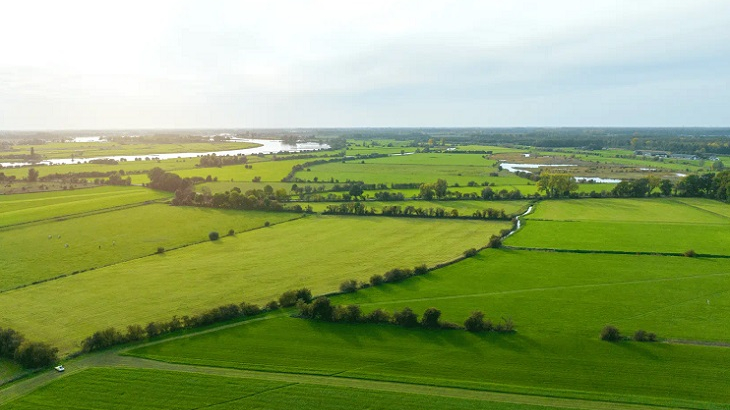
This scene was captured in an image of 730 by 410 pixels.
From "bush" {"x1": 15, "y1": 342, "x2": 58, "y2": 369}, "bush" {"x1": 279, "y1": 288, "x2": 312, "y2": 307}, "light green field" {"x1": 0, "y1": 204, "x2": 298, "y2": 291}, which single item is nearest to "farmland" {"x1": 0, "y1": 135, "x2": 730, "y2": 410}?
"light green field" {"x1": 0, "y1": 204, "x2": 298, "y2": 291}

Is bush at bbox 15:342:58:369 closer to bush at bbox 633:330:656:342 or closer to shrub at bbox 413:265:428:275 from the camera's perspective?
shrub at bbox 413:265:428:275

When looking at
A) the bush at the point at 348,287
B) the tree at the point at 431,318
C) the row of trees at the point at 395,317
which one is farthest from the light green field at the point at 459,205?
the tree at the point at 431,318

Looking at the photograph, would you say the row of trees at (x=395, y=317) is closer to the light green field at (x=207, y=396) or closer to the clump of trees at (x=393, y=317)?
the clump of trees at (x=393, y=317)

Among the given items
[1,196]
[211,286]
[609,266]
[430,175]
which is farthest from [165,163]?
[609,266]

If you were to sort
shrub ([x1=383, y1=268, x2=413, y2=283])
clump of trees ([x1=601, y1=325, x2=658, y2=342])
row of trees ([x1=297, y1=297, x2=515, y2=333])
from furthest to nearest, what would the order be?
shrub ([x1=383, y1=268, x2=413, y2=283])
row of trees ([x1=297, y1=297, x2=515, y2=333])
clump of trees ([x1=601, y1=325, x2=658, y2=342])

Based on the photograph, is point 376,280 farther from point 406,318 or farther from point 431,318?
point 431,318

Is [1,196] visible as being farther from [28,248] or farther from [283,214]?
[283,214]

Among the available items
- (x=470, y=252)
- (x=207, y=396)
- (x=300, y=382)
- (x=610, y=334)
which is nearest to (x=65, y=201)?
(x=470, y=252)
